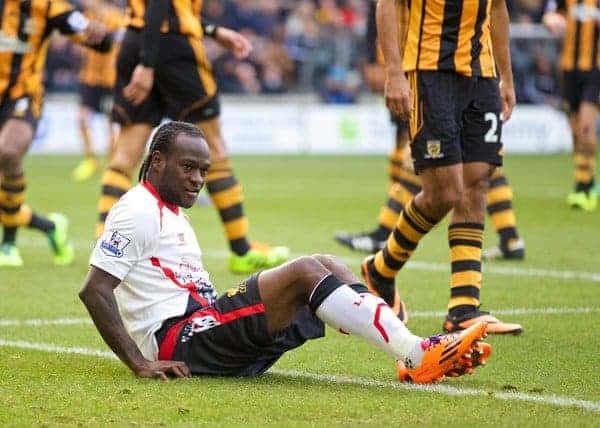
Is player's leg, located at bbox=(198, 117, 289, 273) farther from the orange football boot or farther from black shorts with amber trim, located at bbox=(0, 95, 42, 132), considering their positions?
the orange football boot

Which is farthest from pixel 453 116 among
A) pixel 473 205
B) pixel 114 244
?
pixel 114 244

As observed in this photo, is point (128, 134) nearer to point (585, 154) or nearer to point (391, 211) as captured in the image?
point (391, 211)

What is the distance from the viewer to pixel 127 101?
9.71 meters

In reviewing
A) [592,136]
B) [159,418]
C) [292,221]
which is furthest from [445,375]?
[592,136]

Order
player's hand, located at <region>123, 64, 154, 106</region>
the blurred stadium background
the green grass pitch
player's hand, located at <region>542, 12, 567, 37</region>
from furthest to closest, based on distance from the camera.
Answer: the blurred stadium background < player's hand, located at <region>542, 12, 567, 37</region> < player's hand, located at <region>123, 64, 154, 106</region> < the green grass pitch

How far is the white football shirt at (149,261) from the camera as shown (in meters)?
5.73

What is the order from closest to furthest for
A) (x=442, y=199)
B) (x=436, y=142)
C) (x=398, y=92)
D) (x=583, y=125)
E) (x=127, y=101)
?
(x=398, y=92)
(x=436, y=142)
(x=442, y=199)
(x=127, y=101)
(x=583, y=125)

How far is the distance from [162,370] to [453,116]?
2.18m

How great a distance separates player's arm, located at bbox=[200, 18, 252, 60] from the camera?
10047 mm

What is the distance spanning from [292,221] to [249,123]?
13.1m

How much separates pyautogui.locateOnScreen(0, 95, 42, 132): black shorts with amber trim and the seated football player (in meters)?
4.35

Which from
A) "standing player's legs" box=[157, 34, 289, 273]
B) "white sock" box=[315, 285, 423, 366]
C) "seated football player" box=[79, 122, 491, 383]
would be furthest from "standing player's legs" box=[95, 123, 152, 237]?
"white sock" box=[315, 285, 423, 366]

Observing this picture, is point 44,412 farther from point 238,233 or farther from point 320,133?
point 320,133

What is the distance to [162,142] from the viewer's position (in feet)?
19.3
